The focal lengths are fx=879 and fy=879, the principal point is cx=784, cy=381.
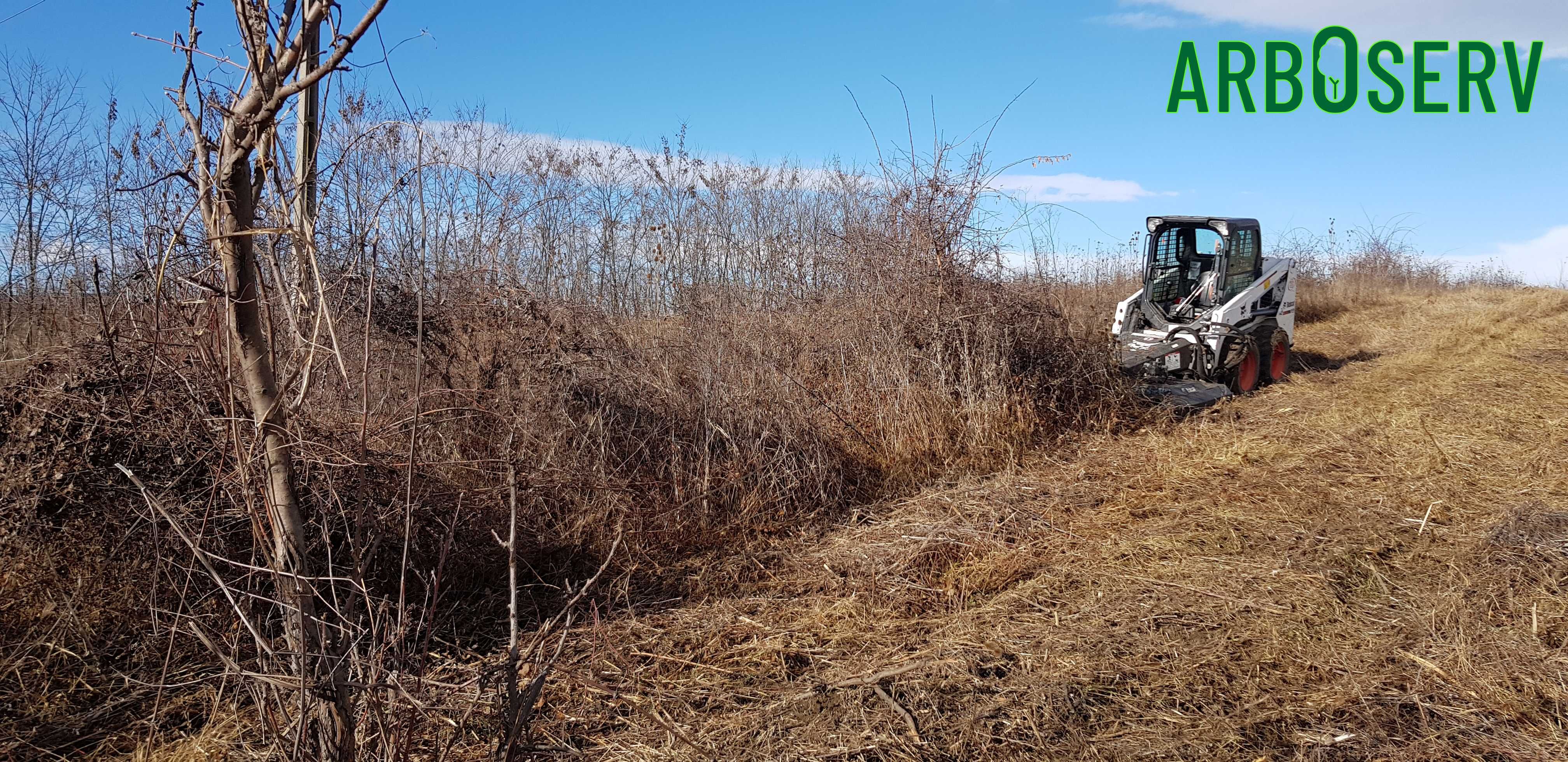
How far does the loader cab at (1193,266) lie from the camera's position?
31.4 ft

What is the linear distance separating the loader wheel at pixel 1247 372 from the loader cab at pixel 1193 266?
0.64 m

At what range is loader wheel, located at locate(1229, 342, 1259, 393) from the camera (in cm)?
923

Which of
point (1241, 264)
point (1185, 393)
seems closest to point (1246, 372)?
point (1241, 264)

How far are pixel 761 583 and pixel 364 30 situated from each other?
3.32m

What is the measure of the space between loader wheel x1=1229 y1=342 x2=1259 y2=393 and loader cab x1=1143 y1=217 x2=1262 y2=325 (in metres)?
0.64

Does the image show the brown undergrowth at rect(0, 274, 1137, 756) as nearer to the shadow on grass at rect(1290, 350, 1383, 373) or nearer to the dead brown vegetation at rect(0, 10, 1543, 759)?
the dead brown vegetation at rect(0, 10, 1543, 759)

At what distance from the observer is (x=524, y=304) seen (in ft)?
17.9

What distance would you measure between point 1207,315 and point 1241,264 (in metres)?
0.81

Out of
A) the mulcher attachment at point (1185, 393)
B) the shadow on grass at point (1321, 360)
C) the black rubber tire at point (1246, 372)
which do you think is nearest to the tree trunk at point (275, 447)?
the mulcher attachment at point (1185, 393)

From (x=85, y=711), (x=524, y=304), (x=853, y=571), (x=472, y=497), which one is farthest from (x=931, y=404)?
(x=85, y=711)

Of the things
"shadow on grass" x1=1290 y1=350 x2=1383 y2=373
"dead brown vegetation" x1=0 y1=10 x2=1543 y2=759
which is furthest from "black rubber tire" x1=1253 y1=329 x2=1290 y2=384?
"dead brown vegetation" x1=0 y1=10 x2=1543 y2=759

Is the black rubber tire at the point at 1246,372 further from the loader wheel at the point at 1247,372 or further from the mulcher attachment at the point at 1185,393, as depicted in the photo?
the mulcher attachment at the point at 1185,393

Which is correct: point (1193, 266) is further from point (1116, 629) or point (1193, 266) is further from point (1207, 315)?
point (1116, 629)

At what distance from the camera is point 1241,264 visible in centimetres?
977
